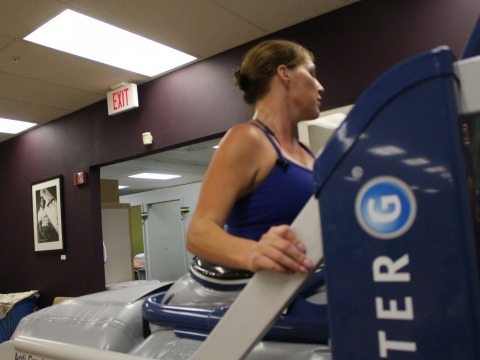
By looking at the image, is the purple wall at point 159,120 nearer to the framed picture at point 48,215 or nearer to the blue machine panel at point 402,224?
the framed picture at point 48,215

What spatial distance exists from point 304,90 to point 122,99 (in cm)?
353

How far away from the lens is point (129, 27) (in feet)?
10.0

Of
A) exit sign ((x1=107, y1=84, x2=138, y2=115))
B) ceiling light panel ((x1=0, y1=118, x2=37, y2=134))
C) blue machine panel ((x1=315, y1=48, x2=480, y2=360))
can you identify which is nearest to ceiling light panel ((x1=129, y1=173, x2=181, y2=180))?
ceiling light panel ((x1=0, y1=118, x2=37, y2=134))

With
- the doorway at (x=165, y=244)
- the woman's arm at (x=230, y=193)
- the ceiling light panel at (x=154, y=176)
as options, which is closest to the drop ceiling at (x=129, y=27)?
the woman's arm at (x=230, y=193)

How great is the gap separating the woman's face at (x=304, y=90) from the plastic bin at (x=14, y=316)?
4828 millimetres

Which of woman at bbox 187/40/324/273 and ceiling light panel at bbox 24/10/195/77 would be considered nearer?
woman at bbox 187/40/324/273

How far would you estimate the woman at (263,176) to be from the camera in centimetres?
67

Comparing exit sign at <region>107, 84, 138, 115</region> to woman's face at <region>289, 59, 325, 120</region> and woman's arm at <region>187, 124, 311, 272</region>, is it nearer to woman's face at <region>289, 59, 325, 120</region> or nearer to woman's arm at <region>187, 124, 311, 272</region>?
woman's face at <region>289, 59, 325, 120</region>

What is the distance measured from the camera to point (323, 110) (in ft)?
10.0

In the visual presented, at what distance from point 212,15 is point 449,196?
276cm

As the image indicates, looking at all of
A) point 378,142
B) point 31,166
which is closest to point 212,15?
point 378,142

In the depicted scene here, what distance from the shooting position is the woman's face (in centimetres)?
101

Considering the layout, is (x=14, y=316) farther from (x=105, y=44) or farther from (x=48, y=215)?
(x=105, y=44)

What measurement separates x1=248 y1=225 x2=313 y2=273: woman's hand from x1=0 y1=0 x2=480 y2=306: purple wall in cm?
243
